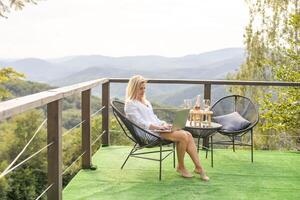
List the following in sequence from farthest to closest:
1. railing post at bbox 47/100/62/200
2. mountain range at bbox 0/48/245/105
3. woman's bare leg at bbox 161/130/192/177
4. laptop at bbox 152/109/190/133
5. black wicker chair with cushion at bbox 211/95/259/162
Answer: mountain range at bbox 0/48/245/105 → black wicker chair with cushion at bbox 211/95/259/162 → woman's bare leg at bbox 161/130/192/177 → laptop at bbox 152/109/190/133 → railing post at bbox 47/100/62/200

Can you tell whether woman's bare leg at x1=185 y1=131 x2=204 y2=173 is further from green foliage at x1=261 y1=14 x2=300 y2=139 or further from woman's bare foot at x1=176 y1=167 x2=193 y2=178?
green foliage at x1=261 y1=14 x2=300 y2=139

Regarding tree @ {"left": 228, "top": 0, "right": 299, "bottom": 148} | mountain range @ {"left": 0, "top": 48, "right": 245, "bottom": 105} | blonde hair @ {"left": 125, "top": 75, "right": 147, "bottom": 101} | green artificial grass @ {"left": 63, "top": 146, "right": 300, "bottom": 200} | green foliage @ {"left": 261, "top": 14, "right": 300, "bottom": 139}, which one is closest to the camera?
green artificial grass @ {"left": 63, "top": 146, "right": 300, "bottom": 200}

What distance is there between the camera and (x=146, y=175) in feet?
15.2

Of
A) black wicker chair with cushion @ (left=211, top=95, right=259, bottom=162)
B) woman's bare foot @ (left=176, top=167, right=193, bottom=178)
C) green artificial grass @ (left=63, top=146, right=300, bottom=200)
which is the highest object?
black wicker chair with cushion @ (left=211, top=95, right=259, bottom=162)

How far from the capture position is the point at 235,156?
5621mm

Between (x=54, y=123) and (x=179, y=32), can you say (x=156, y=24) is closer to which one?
(x=179, y=32)

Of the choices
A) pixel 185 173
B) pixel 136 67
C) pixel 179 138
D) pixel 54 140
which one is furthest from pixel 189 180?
pixel 136 67

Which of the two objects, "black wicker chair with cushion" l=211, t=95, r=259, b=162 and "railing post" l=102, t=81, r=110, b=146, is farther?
"railing post" l=102, t=81, r=110, b=146

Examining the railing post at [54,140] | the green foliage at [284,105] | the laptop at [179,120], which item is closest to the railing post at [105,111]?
the laptop at [179,120]

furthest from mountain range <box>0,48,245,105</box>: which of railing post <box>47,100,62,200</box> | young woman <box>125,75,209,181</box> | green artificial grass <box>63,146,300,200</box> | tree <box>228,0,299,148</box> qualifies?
railing post <box>47,100,62,200</box>

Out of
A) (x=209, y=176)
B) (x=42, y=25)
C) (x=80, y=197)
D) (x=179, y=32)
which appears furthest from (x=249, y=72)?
(x=179, y=32)

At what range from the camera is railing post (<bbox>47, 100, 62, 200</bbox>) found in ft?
10.3

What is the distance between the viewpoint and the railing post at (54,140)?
10.3ft

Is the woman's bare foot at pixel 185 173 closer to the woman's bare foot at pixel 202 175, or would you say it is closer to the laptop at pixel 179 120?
the woman's bare foot at pixel 202 175
